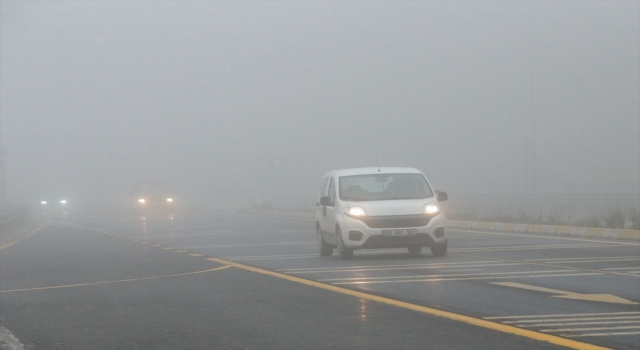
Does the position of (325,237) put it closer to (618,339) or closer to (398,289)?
(398,289)

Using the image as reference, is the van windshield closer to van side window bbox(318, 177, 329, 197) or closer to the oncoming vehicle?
van side window bbox(318, 177, 329, 197)

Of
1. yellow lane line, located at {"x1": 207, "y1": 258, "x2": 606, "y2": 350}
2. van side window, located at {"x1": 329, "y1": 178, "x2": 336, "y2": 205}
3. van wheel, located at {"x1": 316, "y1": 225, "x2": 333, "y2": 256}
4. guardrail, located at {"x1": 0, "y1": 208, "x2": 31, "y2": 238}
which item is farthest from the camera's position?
guardrail, located at {"x1": 0, "y1": 208, "x2": 31, "y2": 238}

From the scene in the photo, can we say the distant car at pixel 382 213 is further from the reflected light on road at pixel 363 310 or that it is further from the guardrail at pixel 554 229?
the guardrail at pixel 554 229

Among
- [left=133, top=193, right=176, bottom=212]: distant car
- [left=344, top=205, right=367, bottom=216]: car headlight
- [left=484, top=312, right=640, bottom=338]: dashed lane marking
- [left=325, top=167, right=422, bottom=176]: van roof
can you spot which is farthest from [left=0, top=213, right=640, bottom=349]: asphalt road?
[left=133, top=193, right=176, bottom=212]: distant car

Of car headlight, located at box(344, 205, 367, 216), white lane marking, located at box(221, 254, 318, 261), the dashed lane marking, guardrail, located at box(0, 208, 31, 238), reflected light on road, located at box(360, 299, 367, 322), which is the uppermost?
guardrail, located at box(0, 208, 31, 238)

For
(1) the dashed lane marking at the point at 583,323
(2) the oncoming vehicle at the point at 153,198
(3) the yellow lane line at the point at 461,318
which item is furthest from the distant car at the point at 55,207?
(1) the dashed lane marking at the point at 583,323

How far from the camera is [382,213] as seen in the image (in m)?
17.6

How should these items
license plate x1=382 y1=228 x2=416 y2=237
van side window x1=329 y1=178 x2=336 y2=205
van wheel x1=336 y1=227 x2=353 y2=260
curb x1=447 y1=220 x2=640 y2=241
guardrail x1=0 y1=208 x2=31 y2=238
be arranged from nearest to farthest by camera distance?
license plate x1=382 y1=228 x2=416 y2=237 → van wheel x1=336 y1=227 x2=353 y2=260 → van side window x1=329 y1=178 x2=336 y2=205 → curb x1=447 y1=220 x2=640 y2=241 → guardrail x1=0 y1=208 x2=31 y2=238

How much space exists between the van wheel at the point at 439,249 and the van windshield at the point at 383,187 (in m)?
0.98

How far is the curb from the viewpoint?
→ 23.3 m

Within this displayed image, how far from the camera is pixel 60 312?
36.7 ft

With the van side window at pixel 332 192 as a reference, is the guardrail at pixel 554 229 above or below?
below

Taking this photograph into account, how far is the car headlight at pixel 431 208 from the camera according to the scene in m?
17.7

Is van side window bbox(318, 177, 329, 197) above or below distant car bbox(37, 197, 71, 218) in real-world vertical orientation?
below
